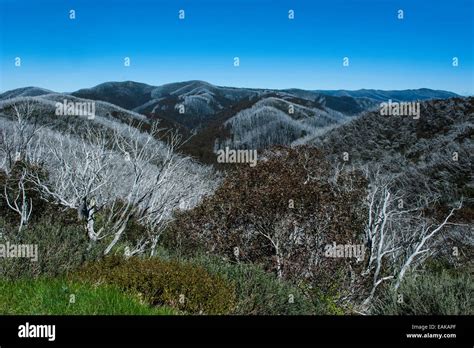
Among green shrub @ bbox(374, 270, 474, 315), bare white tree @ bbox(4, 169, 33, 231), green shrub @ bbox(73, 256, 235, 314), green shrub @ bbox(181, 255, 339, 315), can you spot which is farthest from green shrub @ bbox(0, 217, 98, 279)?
green shrub @ bbox(374, 270, 474, 315)

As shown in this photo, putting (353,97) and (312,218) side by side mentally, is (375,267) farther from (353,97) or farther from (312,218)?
(353,97)

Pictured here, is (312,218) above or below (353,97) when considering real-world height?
below

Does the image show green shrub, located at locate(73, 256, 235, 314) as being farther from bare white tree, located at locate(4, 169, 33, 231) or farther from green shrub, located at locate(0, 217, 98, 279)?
bare white tree, located at locate(4, 169, 33, 231)

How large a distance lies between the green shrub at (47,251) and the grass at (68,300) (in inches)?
19.0

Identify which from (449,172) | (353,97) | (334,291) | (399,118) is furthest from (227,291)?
(353,97)

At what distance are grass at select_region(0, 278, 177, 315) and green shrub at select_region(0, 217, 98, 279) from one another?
483 millimetres

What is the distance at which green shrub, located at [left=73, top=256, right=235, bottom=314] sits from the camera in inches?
207

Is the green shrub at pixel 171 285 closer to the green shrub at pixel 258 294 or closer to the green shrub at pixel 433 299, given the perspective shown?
the green shrub at pixel 258 294

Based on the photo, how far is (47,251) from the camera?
640 cm

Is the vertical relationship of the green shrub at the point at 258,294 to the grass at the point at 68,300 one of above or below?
below

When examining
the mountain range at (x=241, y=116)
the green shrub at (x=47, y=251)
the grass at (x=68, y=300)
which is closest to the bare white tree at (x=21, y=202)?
the green shrub at (x=47, y=251)

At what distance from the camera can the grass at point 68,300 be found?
455 cm

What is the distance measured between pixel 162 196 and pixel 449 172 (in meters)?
25.6
